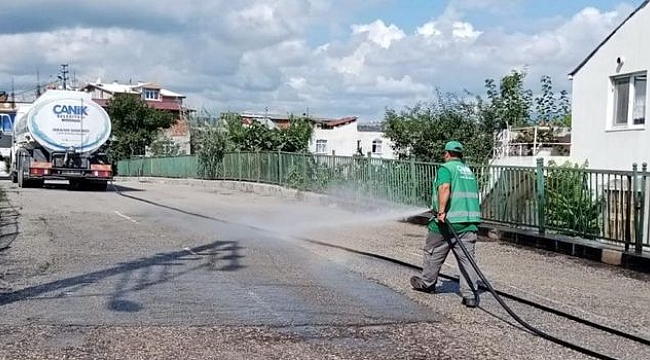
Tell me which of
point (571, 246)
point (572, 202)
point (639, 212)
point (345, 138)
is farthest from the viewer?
point (345, 138)

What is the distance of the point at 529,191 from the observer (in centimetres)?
1326

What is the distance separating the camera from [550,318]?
7301 millimetres

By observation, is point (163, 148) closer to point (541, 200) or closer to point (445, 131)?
point (445, 131)

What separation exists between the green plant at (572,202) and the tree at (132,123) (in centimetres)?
5316

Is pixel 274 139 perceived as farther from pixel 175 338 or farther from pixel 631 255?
pixel 175 338

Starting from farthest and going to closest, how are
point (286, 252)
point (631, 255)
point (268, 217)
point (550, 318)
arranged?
point (268, 217)
point (286, 252)
point (631, 255)
point (550, 318)

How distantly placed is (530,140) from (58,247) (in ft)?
65.6

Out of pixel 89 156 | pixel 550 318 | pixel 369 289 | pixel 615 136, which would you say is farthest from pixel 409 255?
pixel 89 156

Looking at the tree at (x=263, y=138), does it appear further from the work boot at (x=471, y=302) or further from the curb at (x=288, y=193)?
the work boot at (x=471, y=302)

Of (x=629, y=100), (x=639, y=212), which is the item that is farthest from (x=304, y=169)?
(x=639, y=212)

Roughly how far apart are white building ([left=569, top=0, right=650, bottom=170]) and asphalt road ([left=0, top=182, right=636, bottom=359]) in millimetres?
11242

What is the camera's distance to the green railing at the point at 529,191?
11.1 metres

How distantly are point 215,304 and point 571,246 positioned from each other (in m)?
6.46

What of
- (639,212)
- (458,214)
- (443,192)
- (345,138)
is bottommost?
(639,212)
